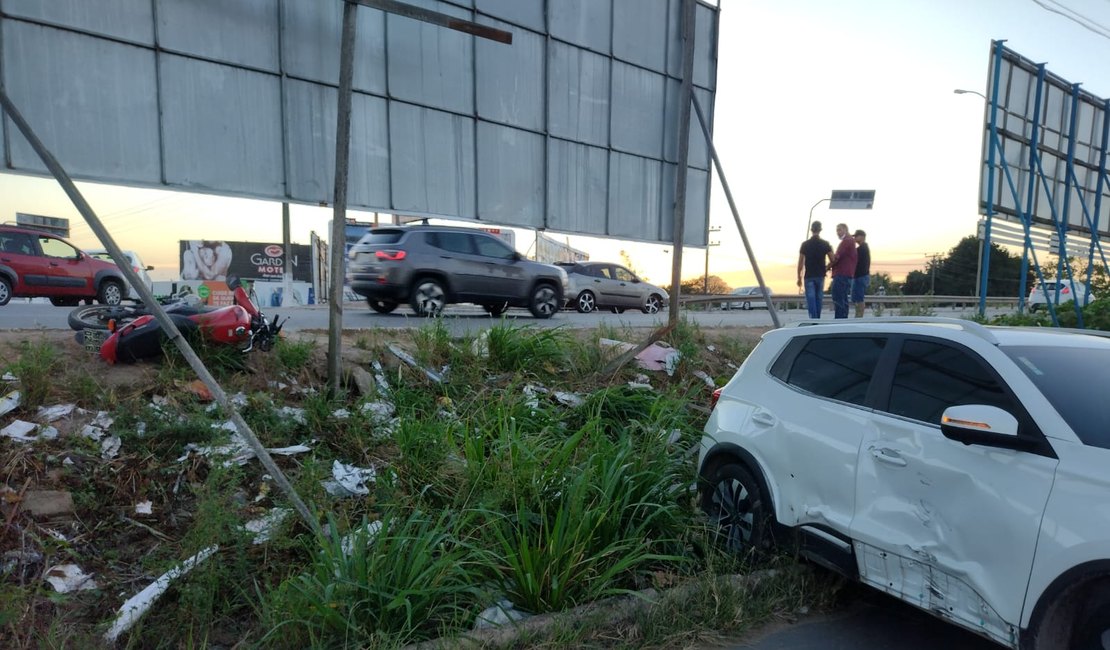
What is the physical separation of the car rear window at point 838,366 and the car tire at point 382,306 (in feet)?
31.8

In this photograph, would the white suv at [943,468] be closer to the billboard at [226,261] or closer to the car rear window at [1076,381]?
the car rear window at [1076,381]

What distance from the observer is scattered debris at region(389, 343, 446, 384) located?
6.33 m

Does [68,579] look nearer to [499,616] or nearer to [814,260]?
[499,616]

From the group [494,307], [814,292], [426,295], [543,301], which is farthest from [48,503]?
[814,292]

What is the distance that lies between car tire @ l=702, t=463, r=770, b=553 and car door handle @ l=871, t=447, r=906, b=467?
0.75 metres

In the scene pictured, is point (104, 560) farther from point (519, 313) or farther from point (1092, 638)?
point (519, 313)

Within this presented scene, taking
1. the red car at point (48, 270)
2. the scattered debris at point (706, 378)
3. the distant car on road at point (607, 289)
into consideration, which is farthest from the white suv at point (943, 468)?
the distant car on road at point (607, 289)

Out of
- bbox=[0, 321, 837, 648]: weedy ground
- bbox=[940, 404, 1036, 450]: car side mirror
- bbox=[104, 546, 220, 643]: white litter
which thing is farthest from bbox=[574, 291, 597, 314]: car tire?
bbox=[940, 404, 1036, 450]: car side mirror

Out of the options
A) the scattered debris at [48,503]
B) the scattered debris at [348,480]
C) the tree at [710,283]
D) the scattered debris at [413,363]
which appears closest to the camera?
the scattered debris at [48,503]

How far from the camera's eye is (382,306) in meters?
12.9

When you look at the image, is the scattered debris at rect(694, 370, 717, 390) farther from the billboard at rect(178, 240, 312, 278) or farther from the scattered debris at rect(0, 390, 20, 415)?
the billboard at rect(178, 240, 312, 278)

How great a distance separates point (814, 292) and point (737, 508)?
9.15 meters

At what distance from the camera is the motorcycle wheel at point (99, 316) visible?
19.7 ft

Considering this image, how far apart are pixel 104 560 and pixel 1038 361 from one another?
4909 mm
